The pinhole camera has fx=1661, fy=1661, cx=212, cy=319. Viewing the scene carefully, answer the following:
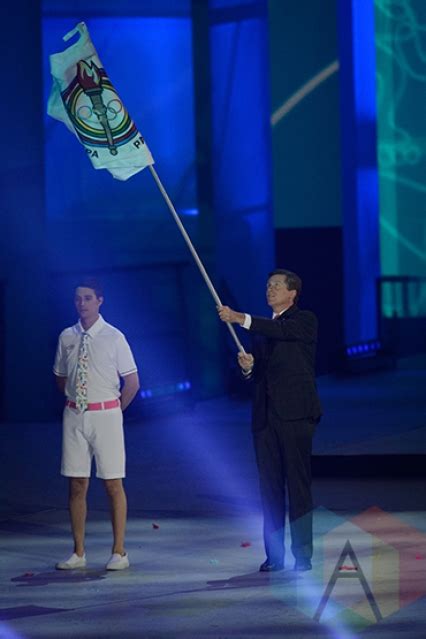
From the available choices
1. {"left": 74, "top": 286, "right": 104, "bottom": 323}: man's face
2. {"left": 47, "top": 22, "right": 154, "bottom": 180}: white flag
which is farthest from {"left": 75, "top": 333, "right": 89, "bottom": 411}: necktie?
{"left": 47, "top": 22, "right": 154, "bottom": 180}: white flag

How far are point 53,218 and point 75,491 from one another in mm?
9228

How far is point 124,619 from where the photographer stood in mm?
8836

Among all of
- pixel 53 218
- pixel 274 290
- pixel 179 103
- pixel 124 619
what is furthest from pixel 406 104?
pixel 124 619

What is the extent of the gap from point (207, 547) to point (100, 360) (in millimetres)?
1630

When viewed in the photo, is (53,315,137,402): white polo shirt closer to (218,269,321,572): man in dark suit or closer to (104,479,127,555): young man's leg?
(104,479,127,555): young man's leg

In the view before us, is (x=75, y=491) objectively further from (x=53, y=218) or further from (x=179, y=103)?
(x=179, y=103)

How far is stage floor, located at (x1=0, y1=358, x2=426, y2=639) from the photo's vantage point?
8.78m

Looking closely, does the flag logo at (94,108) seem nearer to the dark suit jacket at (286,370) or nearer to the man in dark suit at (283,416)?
the man in dark suit at (283,416)

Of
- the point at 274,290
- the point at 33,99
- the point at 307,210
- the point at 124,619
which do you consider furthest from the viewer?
the point at 307,210

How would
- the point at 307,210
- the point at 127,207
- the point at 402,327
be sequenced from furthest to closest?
1. the point at 402,327
2. the point at 307,210
3. the point at 127,207

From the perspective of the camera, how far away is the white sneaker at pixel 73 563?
1041cm

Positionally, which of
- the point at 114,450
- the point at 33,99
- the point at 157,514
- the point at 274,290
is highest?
the point at 33,99

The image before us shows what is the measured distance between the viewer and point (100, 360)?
10430mm

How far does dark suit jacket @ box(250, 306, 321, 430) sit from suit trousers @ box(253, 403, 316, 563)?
0.06 meters
